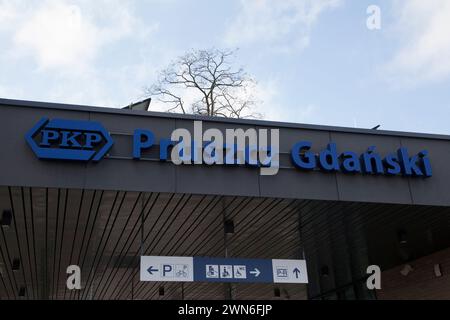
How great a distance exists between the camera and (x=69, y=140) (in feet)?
30.2

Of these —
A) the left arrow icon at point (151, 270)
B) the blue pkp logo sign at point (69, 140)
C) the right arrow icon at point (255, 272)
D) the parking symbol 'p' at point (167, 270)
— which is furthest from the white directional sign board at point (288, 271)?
the blue pkp logo sign at point (69, 140)

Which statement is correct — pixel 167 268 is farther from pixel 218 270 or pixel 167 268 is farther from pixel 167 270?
pixel 218 270

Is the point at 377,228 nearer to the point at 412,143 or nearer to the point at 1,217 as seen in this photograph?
the point at 412,143

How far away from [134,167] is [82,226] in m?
2.37

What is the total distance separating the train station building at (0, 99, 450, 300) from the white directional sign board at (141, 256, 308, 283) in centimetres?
94

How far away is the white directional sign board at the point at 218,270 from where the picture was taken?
10070 mm

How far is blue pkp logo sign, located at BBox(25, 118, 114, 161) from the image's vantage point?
9.00 m

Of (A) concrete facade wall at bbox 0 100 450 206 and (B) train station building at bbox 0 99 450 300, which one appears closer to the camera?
(A) concrete facade wall at bbox 0 100 450 206

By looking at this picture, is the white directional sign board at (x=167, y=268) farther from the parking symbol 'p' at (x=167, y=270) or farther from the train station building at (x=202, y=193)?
the train station building at (x=202, y=193)

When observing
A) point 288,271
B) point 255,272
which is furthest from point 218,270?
point 288,271

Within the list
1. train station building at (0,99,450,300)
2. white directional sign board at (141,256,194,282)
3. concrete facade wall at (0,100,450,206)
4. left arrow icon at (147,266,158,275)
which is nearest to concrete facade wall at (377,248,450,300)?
train station building at (0,99,450,300)

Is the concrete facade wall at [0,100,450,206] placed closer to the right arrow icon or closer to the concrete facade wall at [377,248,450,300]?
the right arrow icon

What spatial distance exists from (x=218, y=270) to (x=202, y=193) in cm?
177
